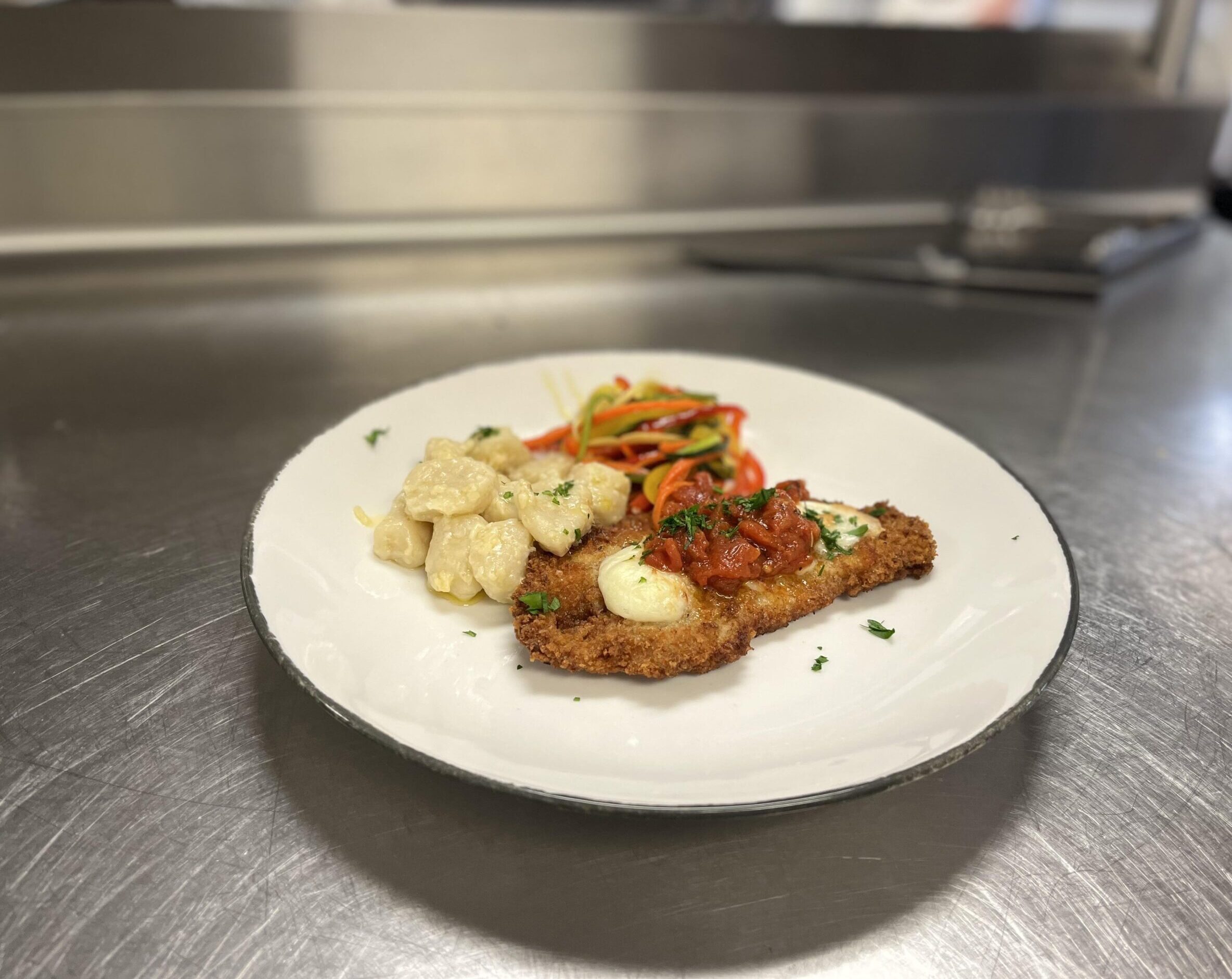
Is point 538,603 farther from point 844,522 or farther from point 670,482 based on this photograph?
point 844,522

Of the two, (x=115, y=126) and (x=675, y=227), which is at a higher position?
(x=115, y=126)

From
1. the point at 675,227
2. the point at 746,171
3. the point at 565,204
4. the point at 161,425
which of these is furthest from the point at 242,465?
the point at 746,171

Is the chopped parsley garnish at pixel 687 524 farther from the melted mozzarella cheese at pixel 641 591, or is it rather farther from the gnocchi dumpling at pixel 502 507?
the gnocchi dumpling at pixel 502 507

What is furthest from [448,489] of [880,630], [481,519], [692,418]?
[880,630]

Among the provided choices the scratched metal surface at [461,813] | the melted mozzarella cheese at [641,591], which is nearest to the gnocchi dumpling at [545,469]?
the melted mozzarella cheese at [641,591]

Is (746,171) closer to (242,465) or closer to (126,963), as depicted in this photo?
(242,465)

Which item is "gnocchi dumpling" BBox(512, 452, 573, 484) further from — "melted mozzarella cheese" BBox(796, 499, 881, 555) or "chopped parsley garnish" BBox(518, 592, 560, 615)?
"melted mozzarella cheese" BBox(796, 499, 881, 555)
